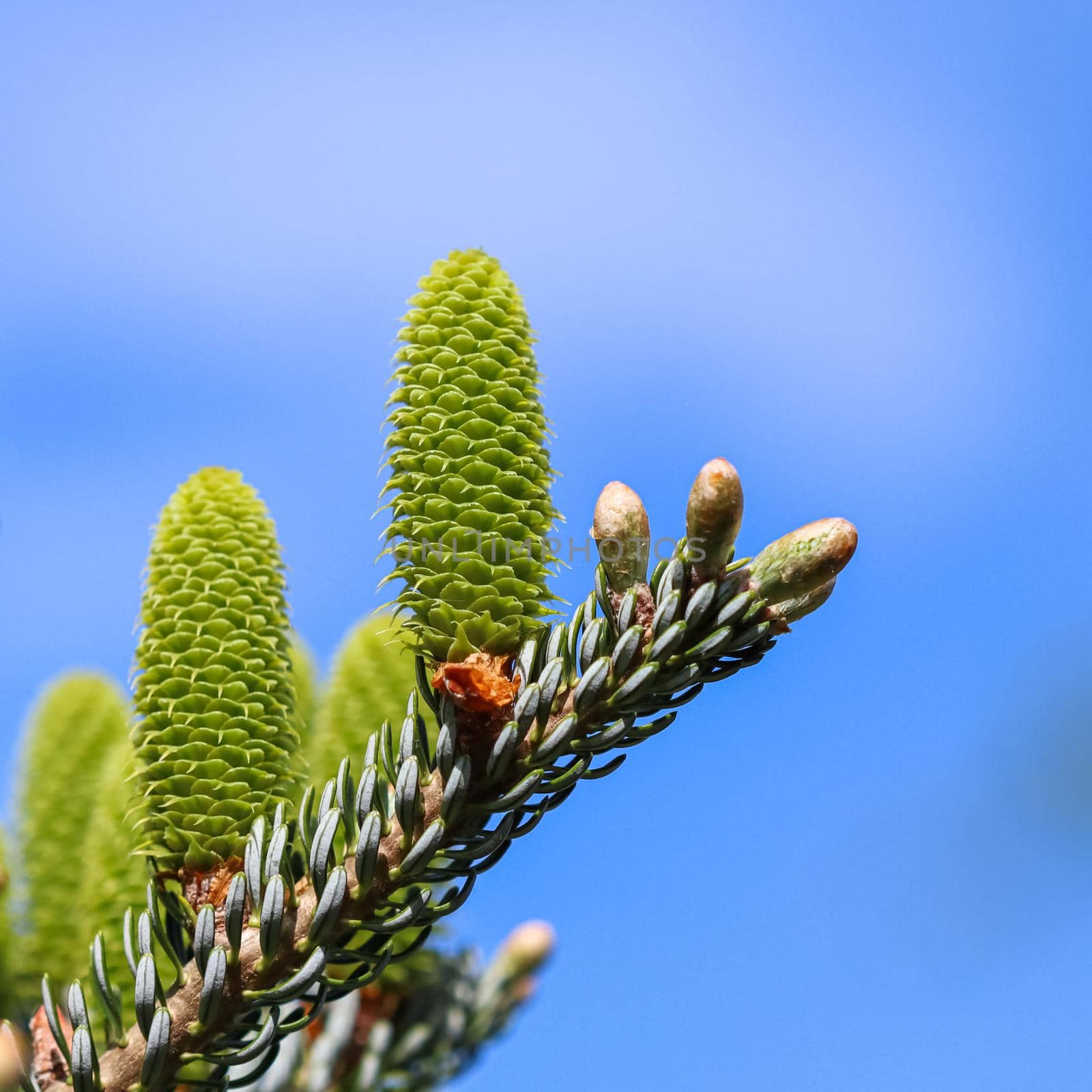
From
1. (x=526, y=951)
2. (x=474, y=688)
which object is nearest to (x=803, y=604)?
(x=474, y=688)

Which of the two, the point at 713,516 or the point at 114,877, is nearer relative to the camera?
the point at 713,516

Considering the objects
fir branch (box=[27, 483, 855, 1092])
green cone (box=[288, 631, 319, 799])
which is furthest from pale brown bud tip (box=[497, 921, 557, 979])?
fir branch (box=[27, 483, 855, 1092])

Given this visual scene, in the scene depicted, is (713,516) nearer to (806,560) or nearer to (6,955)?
(806,560)

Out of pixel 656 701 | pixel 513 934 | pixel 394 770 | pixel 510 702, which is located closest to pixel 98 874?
pixel 394 770

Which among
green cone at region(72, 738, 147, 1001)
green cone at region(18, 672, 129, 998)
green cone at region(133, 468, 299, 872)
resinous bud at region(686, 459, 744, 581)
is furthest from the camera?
green cone at region(18, 672, 129, 998)

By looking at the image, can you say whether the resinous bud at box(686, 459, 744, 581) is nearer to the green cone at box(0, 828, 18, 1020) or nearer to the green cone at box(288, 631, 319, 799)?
the green cone at box(288, 631, 319, 799)
